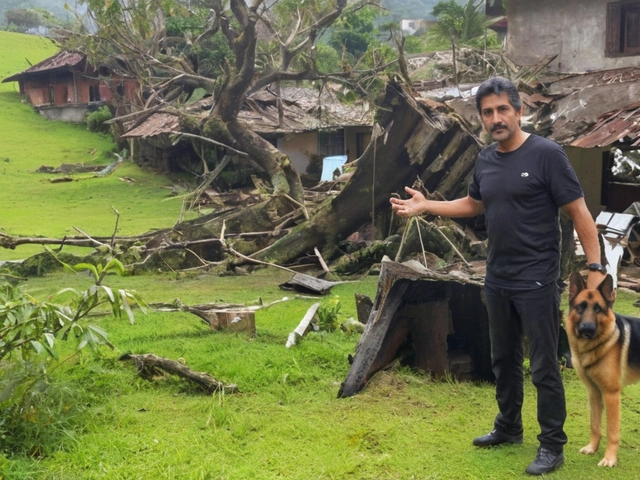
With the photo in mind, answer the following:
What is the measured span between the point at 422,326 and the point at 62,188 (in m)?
21.0

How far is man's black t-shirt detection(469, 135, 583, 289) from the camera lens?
12.6 ft

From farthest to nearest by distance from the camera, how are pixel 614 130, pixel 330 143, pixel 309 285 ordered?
pixel 330 143 < pixel 614 130 < pixel 309 285

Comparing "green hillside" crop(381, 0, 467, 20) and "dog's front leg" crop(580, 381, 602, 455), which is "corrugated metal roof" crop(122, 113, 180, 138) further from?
"green hillside" crop(381, 0, 467, 20)

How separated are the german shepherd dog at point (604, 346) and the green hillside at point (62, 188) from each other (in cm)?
1097

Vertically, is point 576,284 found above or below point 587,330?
above

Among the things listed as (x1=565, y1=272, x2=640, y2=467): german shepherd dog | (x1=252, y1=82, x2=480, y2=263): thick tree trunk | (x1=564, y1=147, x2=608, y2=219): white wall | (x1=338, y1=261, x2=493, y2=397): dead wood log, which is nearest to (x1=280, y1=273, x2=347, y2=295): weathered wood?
(x1=252, y1=82, x2=480, y2=263): thick tree trunk

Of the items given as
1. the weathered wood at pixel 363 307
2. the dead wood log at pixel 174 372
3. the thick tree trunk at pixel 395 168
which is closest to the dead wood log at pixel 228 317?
the weathered wood at pixel 363 307

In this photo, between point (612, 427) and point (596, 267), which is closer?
point (596, 267)

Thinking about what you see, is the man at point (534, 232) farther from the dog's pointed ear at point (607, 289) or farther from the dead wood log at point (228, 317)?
the dead wood log at point (228, 317)

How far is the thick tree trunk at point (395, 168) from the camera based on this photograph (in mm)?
11000

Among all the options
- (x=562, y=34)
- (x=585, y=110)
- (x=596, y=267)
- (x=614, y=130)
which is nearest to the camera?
(x=596, y=267)

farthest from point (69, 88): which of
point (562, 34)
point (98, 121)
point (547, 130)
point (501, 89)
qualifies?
point (501, 89)

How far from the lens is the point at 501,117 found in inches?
155

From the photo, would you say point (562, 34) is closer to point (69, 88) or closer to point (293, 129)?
point (293, 129)
